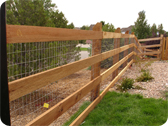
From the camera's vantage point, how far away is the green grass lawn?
2.85 m

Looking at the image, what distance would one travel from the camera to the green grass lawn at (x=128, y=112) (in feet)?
9.35

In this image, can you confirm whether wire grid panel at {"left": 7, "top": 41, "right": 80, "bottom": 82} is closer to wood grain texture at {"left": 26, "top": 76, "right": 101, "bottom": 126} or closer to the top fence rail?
the top fence rail

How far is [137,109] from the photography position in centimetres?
323

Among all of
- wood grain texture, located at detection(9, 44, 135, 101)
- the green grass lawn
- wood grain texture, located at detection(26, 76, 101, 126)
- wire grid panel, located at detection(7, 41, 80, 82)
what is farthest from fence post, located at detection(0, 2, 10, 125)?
the green grass lawn

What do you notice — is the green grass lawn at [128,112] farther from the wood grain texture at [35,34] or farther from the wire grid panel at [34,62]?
the wood grain texture at [35,34]

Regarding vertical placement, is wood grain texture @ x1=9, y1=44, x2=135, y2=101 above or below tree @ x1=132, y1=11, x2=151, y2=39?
below

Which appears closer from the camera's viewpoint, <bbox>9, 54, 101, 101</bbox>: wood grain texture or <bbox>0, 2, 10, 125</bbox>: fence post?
<bbox>0, 2, 10, 125</bbox>: fence post

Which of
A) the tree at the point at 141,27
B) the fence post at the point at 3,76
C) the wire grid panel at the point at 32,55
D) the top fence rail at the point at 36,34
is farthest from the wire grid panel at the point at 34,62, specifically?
the tree at the point at 141,27

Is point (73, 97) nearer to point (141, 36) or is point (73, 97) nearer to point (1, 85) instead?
point (1, 85)

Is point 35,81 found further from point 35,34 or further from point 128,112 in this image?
point 128,112

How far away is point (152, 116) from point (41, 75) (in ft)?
7.34

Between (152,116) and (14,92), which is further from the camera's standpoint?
(152,116)

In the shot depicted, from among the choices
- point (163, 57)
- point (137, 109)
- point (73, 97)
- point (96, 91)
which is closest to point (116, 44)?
point (96, 91)

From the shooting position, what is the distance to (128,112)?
3.14 meters
